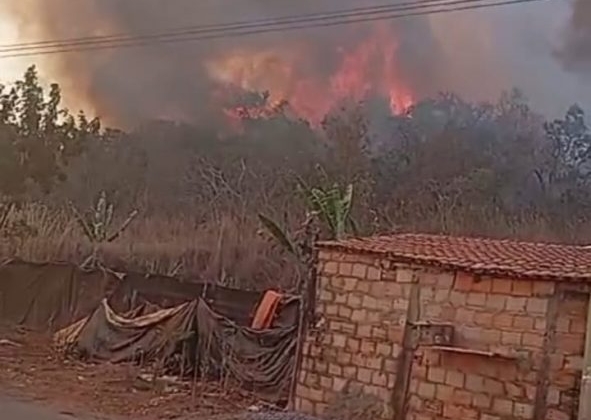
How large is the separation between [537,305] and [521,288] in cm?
30

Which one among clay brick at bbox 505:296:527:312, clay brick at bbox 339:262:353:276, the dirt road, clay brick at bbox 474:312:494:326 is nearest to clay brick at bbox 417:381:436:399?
clay brick at bbox 474:312:494:326

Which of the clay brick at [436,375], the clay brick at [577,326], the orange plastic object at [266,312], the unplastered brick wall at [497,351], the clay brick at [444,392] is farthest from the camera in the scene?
the orange plastic object at [266,312]

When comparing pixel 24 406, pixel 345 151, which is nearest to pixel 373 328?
pixel 24 406

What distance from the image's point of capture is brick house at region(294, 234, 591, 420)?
11414 millimetres

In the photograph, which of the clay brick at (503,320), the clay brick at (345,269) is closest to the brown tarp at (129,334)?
the clay brick at (345,269)

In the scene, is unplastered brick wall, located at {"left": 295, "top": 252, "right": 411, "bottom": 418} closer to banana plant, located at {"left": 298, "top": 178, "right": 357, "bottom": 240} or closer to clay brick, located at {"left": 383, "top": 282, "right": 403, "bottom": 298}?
clay brick, located at {"left": 383, "top": 282, "right": 403, "bottom": 298}

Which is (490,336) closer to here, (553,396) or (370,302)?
(553,396)

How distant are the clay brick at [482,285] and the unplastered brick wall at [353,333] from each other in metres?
1.08

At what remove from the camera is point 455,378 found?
40.2ft

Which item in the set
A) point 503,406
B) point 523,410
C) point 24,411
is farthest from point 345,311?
point 24,411

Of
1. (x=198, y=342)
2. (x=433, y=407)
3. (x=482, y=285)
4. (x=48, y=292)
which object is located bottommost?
(x=433, y=407)

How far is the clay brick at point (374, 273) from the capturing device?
1330 cm

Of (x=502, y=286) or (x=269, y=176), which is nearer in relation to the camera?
(x=502, y=286)

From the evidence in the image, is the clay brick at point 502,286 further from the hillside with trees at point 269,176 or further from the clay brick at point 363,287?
the hillside with trees at point 269,176
